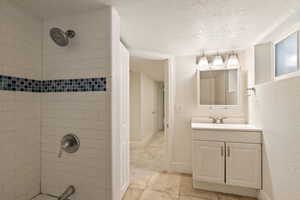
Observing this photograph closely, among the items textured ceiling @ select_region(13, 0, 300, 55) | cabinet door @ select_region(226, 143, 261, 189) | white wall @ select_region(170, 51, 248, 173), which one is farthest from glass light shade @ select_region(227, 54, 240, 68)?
cabinet door @ select_region(226, 143, 261, 189)

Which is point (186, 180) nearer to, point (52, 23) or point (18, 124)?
point (18, 124)

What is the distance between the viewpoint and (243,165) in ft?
5.72

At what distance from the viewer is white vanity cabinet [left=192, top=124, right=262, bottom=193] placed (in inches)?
67.6

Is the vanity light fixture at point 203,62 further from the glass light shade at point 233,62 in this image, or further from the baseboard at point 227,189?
the baseboard at point 227,189

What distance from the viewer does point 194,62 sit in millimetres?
2428

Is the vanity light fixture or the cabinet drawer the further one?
the vanity light fixture

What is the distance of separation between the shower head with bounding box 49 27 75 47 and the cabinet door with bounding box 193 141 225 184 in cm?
191

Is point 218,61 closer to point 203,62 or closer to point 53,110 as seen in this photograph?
point 203,62

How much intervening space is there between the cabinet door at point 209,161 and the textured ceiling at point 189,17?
142 centimetres

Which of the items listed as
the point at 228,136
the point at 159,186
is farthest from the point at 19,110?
the point at 228,136

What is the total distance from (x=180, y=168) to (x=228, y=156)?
925 millimetres

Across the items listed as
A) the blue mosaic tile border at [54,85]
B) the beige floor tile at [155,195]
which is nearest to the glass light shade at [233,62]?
the blue mosaic tile border at [54,85]

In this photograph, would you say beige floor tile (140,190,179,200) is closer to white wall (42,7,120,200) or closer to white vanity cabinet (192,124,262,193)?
white vanity cabinet (192,124,262,193)

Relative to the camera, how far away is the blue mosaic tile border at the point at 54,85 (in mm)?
1160
